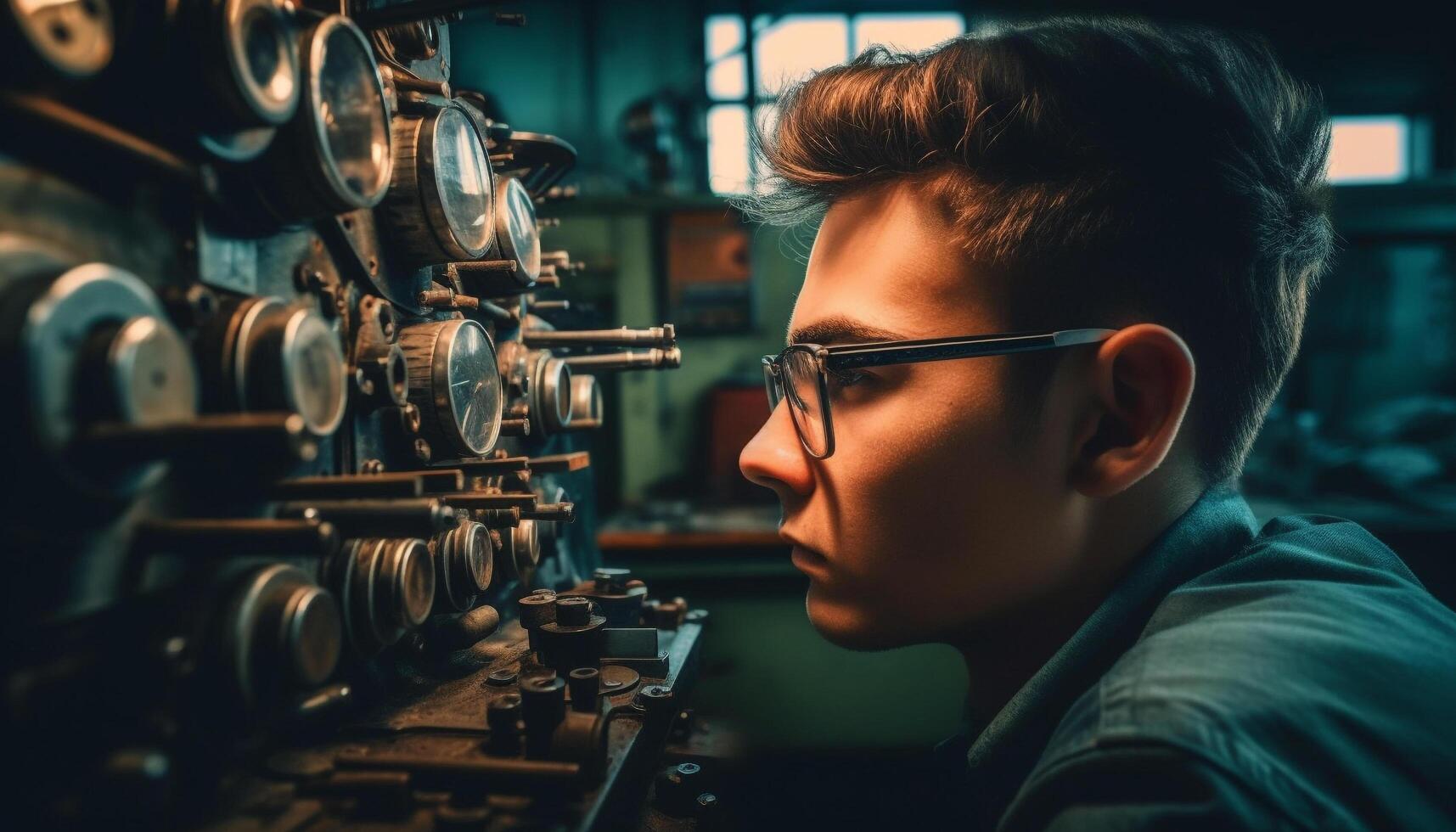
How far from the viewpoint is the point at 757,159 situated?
4.74 ft

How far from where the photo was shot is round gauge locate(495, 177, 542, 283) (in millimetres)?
1196

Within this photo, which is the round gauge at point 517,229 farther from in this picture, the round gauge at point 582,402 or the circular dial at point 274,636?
the circular dial at point 274,636

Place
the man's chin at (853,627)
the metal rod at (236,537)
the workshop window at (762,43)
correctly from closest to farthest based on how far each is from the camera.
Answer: the metal rod at (236,537), the man's chin at (853,627), the workshop window at (762,43)

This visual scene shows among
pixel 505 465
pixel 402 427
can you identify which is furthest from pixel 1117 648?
pixel 402 427

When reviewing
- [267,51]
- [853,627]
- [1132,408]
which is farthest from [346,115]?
[1132,408]

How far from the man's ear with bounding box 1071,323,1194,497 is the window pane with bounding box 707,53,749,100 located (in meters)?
4.02

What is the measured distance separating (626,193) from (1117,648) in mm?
3366

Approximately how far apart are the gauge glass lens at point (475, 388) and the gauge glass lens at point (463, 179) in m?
0.14

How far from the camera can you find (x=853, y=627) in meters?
1.09

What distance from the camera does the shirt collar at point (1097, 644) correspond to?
102 cm

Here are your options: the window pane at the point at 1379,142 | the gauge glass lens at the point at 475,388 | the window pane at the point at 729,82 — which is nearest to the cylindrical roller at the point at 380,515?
the gauge glass lens at the point at 475,388

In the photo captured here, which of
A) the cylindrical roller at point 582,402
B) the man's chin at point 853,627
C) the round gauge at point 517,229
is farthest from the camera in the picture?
the cylindrical roller at point 582,402

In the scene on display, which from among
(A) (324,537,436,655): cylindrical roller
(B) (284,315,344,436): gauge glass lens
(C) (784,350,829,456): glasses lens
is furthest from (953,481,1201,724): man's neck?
(B) (284,315,344,436): gauge glass lens

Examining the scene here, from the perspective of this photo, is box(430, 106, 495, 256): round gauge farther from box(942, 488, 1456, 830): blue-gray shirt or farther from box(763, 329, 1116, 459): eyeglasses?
box(942, 488, 1456, 830): blue-gray shirt
